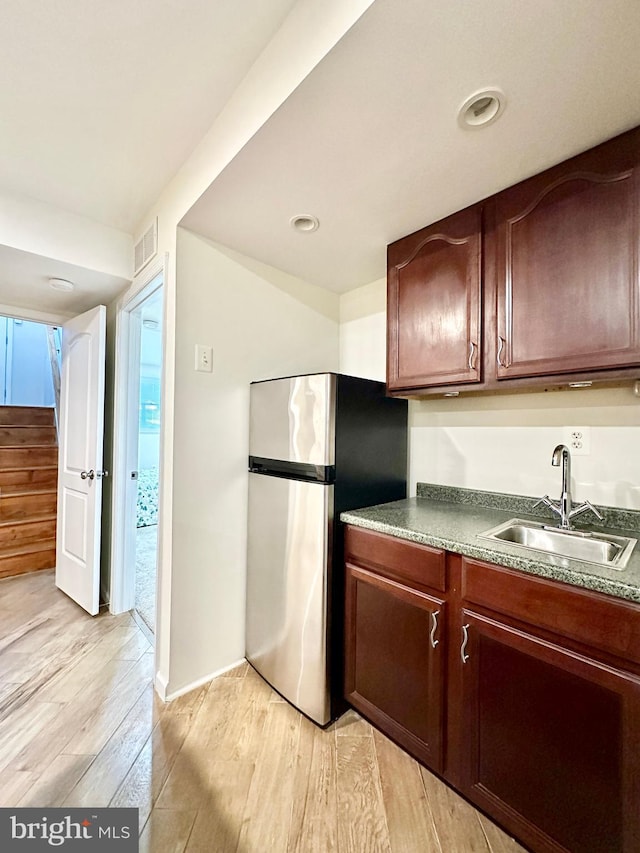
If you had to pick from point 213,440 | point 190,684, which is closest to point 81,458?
point 213,440

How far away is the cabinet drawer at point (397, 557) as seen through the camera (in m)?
1.24

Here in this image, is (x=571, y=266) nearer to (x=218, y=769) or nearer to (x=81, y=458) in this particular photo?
(x=218, y=769)

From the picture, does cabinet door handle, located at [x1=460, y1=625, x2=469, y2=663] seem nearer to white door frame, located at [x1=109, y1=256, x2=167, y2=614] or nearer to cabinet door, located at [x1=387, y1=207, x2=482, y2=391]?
cabinet door, located at [x1=387, y1=207, x2=482, y2=391]

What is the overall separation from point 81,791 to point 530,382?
6.84 ft

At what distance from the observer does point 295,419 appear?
64.5 inches

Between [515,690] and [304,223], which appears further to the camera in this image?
[304,223]

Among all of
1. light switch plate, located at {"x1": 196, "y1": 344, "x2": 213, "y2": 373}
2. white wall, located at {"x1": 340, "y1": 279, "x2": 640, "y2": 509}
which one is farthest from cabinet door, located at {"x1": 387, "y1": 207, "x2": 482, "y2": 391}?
light switch plate, located at {"x1": 196, "y1": 344, "x2": 213, "y2": 373}

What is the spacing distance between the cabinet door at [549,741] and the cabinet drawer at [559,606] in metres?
0.05

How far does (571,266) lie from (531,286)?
125 mm

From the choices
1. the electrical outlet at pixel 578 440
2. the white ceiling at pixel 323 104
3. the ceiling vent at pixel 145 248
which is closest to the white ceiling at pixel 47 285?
the ceiling vent at pixel 145 248

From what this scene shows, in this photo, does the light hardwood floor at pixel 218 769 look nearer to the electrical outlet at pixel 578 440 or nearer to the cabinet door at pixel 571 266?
the electrical outlet at pixel 578 440

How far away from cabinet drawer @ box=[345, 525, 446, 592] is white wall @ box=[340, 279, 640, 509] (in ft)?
2.02

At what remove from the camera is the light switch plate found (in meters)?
1.75

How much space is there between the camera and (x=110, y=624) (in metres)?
2.32
